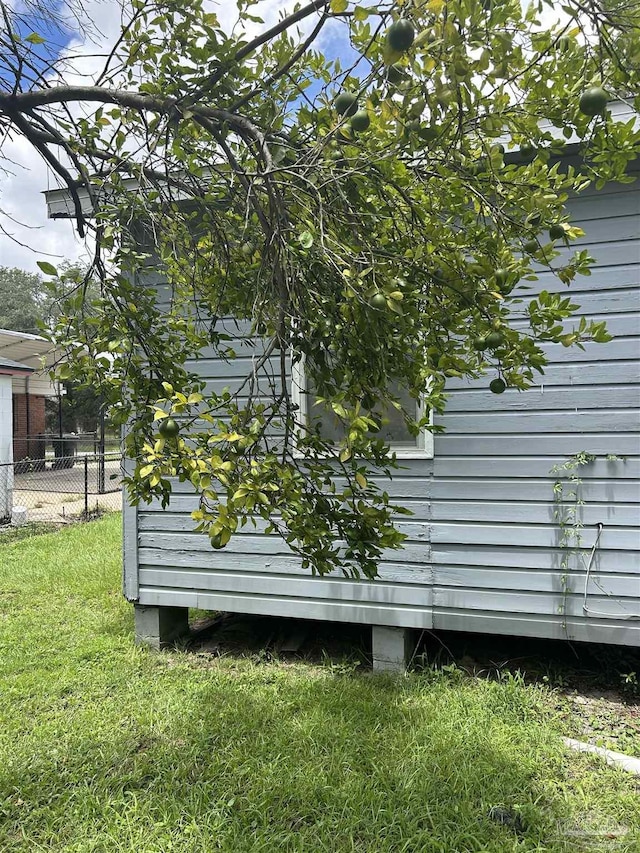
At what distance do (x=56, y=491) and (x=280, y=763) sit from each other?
31.9 ft

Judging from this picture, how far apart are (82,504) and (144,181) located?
10163 mm

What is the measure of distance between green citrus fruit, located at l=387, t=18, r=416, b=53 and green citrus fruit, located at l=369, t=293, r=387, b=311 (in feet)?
1.56

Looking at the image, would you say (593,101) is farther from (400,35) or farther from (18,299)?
(18,299)

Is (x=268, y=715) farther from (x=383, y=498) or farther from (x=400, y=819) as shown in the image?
(x=383, y=498)

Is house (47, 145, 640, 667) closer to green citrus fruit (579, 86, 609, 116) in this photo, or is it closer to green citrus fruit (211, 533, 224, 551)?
green citrus fruit (579, 86, 609, 116)

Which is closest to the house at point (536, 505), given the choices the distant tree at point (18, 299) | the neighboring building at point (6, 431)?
the neighboring building at point (6, 431)

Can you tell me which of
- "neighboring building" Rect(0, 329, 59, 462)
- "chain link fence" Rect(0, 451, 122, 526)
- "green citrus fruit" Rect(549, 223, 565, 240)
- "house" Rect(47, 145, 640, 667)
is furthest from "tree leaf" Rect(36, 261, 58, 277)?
"neighboring building" Rect(0, 329, 59, 462)

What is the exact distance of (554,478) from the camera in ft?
11.0

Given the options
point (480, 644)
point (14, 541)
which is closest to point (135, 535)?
point (480, 644)

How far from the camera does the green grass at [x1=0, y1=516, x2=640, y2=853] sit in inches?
86.0

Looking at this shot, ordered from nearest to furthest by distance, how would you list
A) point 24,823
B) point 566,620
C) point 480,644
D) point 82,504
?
point 24,823 < point 566,620 < point 480,644 < point 82,504

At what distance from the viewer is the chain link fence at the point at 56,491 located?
888 centimetres

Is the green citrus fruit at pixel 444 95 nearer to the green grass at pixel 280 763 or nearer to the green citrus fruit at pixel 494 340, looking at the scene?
the green citrus fruit at pixel 494 340

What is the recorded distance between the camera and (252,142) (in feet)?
5.40
